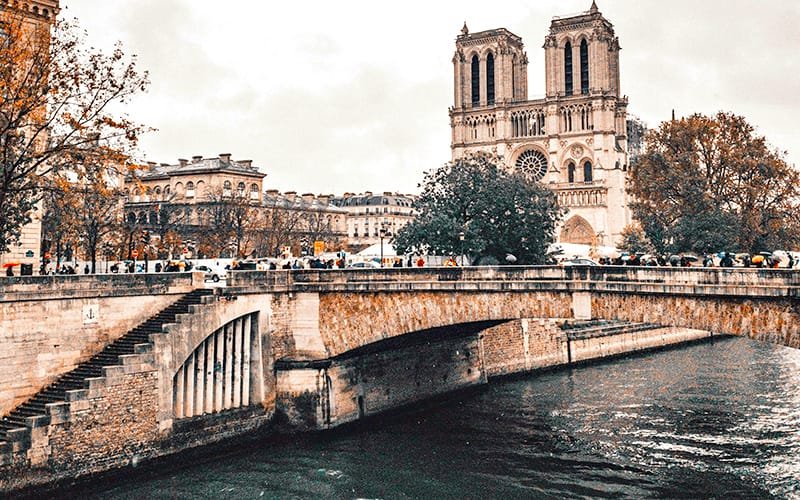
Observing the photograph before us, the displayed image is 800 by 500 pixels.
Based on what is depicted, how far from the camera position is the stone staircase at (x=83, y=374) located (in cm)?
2341

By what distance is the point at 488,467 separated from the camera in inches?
1042

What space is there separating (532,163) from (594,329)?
191 ft

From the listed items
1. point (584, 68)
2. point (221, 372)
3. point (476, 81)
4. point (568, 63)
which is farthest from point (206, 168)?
point (221, 372)

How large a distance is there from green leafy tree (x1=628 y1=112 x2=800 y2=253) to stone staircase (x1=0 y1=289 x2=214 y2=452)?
104ft

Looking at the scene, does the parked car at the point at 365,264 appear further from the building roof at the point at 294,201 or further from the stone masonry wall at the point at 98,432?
the building roof at the point at 294,201

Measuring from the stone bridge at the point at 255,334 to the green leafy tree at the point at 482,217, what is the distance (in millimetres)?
16223

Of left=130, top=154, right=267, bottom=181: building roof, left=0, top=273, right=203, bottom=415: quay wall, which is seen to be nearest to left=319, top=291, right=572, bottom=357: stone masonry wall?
left=0, top=273, right=203, bottom=415: quay wall

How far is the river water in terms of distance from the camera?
23844mm

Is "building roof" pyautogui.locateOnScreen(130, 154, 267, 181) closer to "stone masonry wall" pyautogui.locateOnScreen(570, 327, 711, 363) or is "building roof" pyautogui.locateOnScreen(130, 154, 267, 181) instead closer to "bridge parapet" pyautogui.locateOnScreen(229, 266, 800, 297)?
"stone masonry wall" pyautogui.locateOnScreen(570, 327, 711, 363)

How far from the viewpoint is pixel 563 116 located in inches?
4144

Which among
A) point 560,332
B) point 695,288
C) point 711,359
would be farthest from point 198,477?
point 711,359

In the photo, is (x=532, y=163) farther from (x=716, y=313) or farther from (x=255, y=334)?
(x=716, y=313)

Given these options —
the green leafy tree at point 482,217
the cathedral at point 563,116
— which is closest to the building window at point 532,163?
the cathedral at point 563,116

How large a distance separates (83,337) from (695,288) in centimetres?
2096
